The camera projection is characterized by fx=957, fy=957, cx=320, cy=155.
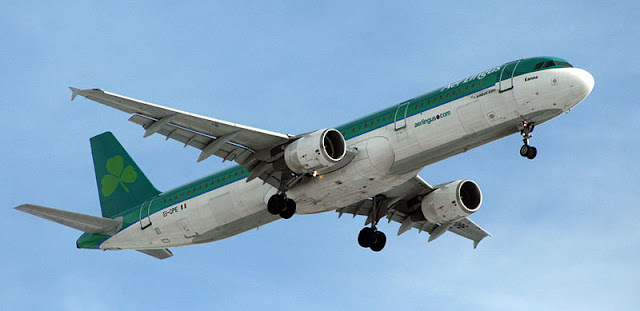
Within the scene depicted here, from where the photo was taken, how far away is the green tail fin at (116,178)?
44.8 metres

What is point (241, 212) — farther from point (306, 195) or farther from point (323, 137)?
point (323, 137)

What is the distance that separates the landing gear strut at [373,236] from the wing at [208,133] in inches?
261

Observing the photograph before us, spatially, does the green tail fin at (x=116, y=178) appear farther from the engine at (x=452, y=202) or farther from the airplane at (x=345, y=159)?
the engine at (x=452, y=202)

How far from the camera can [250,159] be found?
123ft

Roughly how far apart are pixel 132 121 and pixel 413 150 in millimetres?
10371

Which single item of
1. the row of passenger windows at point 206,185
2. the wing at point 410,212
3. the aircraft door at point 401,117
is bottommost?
the row of passenger windows at point 206,185

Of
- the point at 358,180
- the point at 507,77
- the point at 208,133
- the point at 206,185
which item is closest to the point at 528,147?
the point at 507,77

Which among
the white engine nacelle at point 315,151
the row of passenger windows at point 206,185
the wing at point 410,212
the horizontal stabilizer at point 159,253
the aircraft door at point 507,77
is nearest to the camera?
the aircraft door at point 507,77

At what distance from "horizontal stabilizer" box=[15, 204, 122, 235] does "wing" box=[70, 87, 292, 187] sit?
7417 millimetres

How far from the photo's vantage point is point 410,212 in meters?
43.7

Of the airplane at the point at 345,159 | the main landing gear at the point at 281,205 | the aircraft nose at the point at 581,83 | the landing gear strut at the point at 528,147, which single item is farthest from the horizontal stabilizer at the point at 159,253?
the aircraft nose at the point at 581,83

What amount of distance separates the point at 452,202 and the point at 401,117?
6.90m

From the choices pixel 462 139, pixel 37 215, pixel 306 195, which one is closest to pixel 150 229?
pixel 37 215

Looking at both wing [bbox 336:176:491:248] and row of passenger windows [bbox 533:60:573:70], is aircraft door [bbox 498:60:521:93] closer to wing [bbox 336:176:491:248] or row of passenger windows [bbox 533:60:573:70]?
row of passenger windows [bbox 533:60:573:70]
